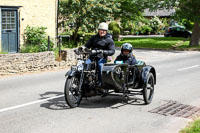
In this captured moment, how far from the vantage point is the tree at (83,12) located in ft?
76.2

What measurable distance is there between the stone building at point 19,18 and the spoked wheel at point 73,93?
1003 cm

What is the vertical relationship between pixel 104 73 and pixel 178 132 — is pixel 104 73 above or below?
above

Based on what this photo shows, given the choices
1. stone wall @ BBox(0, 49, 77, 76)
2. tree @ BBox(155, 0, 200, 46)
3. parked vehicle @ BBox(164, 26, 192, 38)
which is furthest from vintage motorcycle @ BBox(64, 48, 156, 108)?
parked vehicle @ BBox(164, 26, 192, 38)

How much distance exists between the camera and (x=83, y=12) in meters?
23.2

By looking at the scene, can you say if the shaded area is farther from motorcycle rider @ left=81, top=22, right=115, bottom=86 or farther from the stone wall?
the stone wall

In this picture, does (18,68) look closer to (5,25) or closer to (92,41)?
(5,25)

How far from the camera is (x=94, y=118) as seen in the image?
7.36m

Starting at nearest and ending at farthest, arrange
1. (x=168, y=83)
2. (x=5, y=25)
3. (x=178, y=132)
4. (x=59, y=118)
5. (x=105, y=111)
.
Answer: (x=178, y=132)
(x=59, y=118)
(x=105, y=111)
(x=168, y=83)
(x=5, y=25)

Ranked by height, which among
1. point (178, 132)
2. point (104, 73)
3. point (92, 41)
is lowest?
point (178, 132)

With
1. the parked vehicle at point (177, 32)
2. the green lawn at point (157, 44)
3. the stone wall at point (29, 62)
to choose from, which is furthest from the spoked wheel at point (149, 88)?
the parked vehicle at point (177, 32)

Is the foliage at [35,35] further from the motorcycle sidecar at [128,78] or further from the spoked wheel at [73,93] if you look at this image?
the spoked wheel at [73,93]

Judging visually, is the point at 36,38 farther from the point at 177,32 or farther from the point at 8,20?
the point at 177,32

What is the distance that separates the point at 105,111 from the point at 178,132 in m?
2.00

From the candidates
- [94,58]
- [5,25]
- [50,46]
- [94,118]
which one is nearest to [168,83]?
[94,58]
